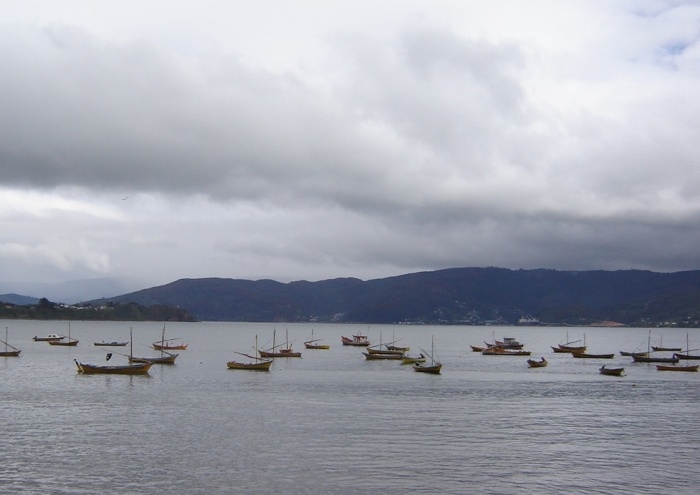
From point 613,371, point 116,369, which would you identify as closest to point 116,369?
point 116,369

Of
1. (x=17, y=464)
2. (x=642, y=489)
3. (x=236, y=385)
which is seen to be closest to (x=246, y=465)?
(x=17, y=464)

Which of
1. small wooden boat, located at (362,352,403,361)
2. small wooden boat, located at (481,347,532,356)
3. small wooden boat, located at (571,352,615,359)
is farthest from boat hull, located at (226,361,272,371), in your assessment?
small wooden boat, located at (571,352,615,359)

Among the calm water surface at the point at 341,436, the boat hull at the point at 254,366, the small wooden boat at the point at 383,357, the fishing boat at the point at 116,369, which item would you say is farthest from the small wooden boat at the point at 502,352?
the fishing boat at the point at 116,369

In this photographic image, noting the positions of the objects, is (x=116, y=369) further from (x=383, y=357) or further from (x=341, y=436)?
(x=383, y=357)

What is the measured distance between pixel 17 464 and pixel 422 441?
87.8 feet

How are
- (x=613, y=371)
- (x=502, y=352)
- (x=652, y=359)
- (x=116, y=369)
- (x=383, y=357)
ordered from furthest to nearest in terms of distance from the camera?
(x=502, y=352), (x=383, y=357), (x=652, y=359), (x=613, y=371), (x=116, y=369)

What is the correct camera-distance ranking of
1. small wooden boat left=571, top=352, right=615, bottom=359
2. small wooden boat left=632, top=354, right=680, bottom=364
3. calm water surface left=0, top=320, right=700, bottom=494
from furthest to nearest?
small wooden boat left=571, top=352, right=615, bottom=359, small wooden boat left=632, top=354, right=680, bottom=364, calm water surface left=0, top=320, right=700, bottom=494

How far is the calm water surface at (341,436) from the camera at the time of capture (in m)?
42.0

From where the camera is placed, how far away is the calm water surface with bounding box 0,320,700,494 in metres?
42.0

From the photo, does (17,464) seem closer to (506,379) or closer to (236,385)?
(236,385)

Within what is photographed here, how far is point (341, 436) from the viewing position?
181 ft

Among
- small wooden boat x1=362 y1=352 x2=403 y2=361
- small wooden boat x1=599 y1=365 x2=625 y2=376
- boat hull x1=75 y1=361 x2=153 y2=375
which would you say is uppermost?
boat hull x1=75 y1=361 x2=153 y2=375

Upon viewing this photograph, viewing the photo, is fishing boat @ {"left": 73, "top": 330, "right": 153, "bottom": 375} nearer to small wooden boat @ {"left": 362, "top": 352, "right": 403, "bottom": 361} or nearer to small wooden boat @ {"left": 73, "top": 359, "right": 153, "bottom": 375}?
small wooden boat @ {"left": 73, "top": 359, "right": 153, "bottom": 375}

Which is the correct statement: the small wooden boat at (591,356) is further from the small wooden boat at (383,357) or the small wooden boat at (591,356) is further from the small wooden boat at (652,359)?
the small wooden boat at (383,357)
